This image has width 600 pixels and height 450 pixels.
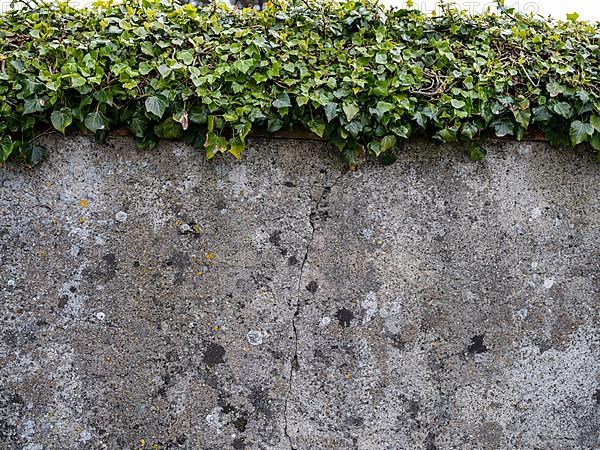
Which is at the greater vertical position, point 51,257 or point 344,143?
point 344,143

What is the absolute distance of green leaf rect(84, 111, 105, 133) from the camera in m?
2.08

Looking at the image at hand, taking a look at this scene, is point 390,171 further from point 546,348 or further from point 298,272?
point 546,348

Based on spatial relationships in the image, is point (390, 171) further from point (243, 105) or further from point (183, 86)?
point (183, 86)

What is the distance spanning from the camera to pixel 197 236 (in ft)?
7.27

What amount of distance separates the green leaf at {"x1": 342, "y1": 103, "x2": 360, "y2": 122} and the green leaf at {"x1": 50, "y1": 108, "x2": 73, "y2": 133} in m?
1.01

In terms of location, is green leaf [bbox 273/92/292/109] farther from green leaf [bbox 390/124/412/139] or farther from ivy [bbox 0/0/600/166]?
green leaf [bbox 390/124/412/139]

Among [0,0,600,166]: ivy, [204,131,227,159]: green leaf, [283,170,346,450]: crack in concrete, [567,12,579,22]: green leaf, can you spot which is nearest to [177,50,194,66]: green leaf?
[0,0,600,166]: ivy

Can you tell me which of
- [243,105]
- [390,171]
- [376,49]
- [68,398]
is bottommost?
[68,398]

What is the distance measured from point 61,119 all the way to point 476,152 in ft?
5.23

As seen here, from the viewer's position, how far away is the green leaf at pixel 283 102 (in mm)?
2133

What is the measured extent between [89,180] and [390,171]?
1176mm

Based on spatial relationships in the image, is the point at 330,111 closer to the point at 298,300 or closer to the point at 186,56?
the point at 186,56

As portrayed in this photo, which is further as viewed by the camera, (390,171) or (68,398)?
(390,171)

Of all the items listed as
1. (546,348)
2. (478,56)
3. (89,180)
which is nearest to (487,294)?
(546,348)
